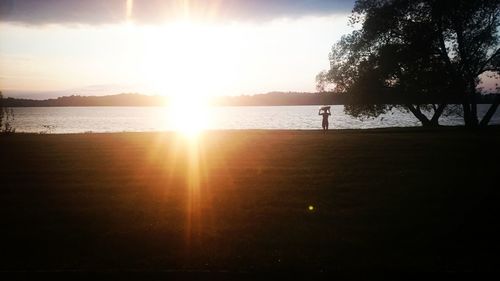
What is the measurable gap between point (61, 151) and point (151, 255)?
1571 centimetres

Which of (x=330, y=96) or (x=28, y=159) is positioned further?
(x=330, y=96)

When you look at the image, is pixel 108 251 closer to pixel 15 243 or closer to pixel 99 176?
pixel 15 243

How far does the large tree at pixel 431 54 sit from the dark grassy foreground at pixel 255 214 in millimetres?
17172

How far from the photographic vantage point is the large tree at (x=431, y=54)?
3300cm

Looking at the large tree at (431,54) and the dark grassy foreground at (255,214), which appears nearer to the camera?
the dark grassy foreground at (255,214)

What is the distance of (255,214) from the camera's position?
29.8ft

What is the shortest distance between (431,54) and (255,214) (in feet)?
97.1

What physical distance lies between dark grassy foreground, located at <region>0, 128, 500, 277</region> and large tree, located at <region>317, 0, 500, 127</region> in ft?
56.3

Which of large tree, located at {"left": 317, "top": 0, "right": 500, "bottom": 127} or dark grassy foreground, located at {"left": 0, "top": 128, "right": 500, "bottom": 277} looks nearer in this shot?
dark grassy foreground, located at {"left": 0, "top": 128, "right": 500, "bottom": 277}

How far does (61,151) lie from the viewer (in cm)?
2042

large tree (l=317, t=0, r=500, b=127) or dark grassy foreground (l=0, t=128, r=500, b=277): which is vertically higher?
large tree (l=317, t=0, r=500, b=127)

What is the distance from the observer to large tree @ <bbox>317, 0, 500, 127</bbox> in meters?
33.0

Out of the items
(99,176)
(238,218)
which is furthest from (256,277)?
(99,176)

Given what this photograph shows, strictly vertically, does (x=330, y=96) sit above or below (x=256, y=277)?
above
